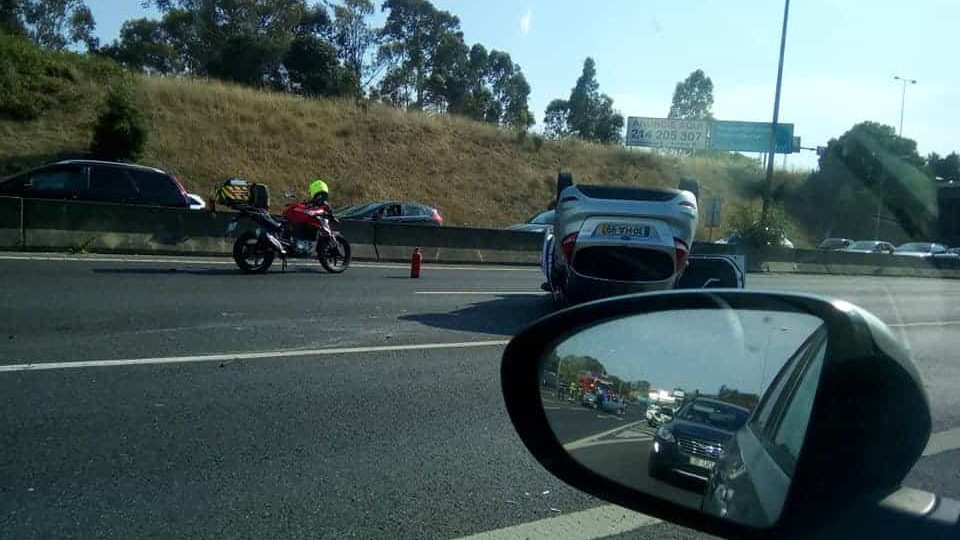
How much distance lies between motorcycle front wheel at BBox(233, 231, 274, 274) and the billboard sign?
1677 inches

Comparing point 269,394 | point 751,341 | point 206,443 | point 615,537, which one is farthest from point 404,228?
point 751,341

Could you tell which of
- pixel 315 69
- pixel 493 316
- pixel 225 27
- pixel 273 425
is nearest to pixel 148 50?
pixel 225 27

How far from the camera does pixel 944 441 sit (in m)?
5.98

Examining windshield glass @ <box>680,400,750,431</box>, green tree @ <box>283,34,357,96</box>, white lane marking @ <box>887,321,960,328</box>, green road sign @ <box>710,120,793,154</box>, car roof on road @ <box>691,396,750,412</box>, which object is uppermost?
green tree @ <box>283,34,357,96</box>

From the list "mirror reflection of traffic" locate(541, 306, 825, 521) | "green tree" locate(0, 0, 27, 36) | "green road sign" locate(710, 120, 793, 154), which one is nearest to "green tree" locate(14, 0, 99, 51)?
"green tree" locate(0, 0, 27, 36)

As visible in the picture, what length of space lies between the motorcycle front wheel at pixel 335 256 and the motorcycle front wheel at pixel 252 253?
3.57 ft

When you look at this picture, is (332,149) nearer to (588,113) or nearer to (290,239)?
(290,239)

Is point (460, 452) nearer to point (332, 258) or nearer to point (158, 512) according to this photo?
point (158, 512)

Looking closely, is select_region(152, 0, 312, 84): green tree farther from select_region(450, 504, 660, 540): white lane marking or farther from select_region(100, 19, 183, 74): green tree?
select_region(450, 504, 660, 540): white lane marking

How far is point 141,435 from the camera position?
210 inches

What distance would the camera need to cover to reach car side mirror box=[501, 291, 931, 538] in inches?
79.3

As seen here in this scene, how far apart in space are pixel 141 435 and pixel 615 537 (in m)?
2.90

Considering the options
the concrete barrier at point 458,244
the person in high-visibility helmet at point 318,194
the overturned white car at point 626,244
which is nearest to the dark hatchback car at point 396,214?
the concrete barrier at point 458,244

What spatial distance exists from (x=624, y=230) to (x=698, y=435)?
26.6ft
